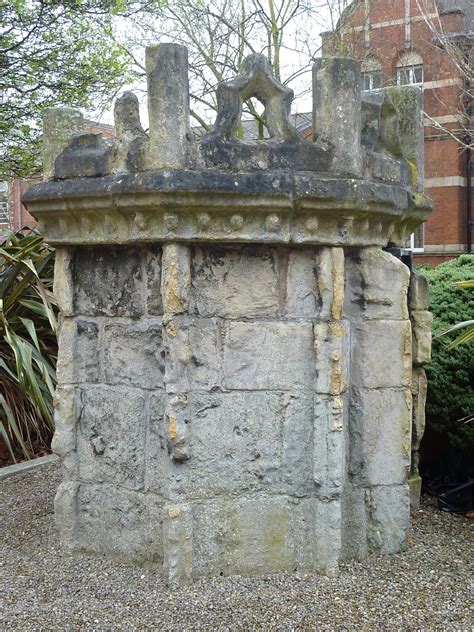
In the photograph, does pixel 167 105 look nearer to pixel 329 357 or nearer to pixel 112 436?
pixel 329 357

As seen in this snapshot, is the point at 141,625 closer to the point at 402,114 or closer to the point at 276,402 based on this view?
the point at 276,402

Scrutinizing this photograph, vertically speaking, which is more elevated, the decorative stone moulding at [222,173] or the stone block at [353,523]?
the decorative stone moulding at [222,173]

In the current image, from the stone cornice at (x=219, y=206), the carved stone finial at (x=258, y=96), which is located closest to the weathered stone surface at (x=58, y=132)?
the stone cornice at (x=219, y=206)

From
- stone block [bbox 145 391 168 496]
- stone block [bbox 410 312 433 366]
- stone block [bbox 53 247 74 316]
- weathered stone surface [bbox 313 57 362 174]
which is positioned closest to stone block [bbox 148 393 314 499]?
stone block [bbox 145 391 168 496]

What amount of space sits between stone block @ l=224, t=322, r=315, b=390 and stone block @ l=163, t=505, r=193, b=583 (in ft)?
1.92

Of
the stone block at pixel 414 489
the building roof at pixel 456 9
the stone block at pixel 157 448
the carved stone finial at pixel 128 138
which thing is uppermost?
the building roof at pixel 456 9

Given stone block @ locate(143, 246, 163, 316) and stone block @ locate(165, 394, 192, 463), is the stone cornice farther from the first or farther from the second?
stone block @ locate(165, 394, 192, 463)

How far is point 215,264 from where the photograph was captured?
303 centimetres

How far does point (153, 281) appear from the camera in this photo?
9.98ft

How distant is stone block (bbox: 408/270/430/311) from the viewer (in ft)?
12.2

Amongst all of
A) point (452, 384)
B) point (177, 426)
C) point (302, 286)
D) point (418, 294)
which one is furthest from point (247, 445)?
point (452, 384)

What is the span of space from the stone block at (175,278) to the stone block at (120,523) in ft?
2.91

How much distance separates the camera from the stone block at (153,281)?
302cm

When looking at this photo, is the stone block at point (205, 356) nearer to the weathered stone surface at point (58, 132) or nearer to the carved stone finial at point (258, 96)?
the carved stone finial at point (258, 96)
